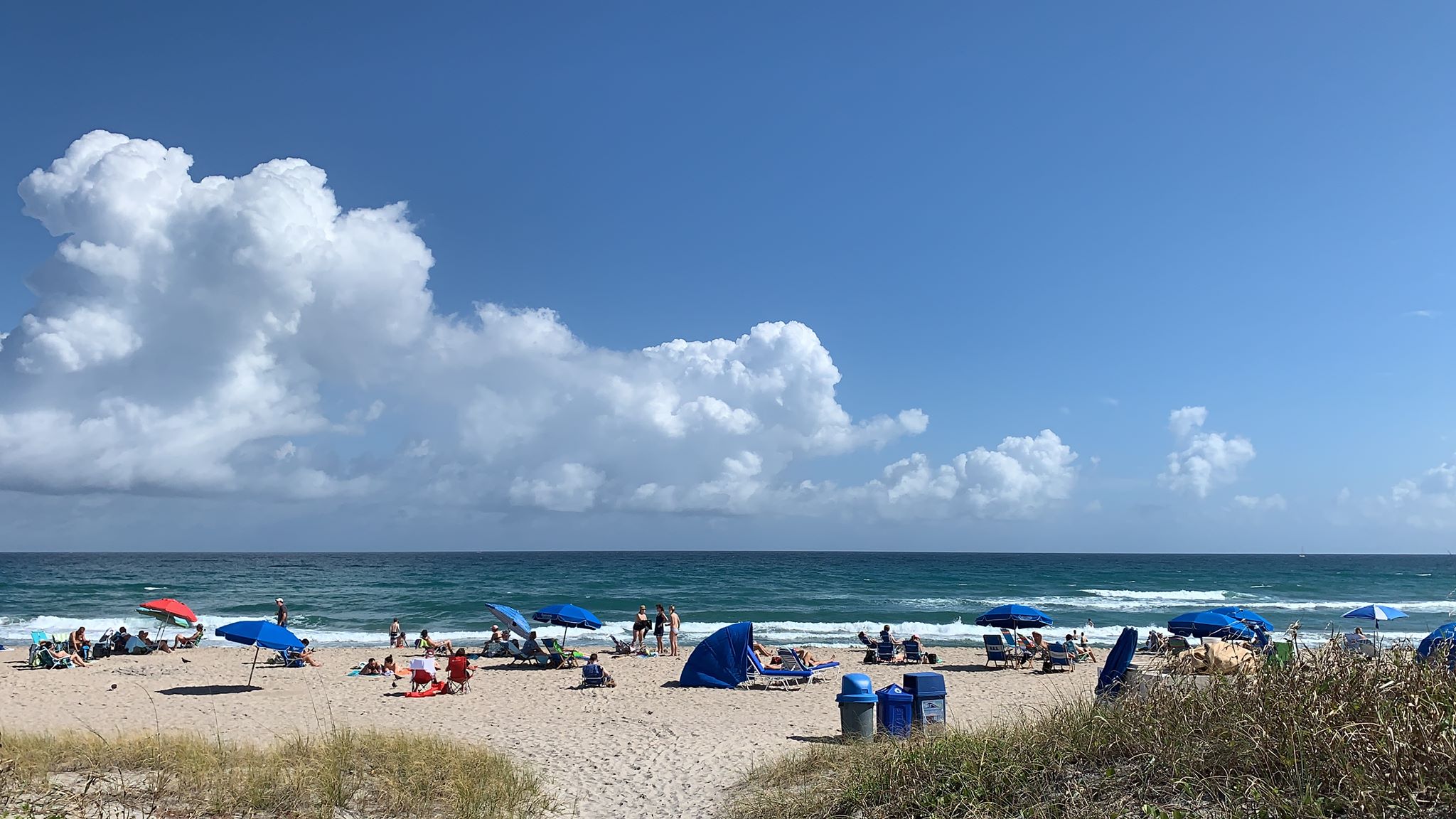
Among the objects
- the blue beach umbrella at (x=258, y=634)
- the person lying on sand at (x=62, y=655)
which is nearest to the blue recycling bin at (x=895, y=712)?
the blue beach umbrella at (x=258, y=634)

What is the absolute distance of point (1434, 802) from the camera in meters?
4.06

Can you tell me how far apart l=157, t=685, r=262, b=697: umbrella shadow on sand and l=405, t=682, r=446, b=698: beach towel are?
3106 millimetres

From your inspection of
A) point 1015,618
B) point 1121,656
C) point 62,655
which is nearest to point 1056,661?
point 1015,618

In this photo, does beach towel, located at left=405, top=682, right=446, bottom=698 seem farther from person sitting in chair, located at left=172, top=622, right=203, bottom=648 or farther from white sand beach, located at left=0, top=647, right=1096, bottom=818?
person sitting in chair, located at left=172, top=622, right=203, bottom=648

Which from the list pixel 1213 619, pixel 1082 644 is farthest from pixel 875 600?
pixel 1213 619

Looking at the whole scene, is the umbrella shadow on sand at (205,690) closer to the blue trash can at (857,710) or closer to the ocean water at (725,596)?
the ocean water at (725,596)

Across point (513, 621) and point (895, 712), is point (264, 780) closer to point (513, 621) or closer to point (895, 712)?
point (895, 712)

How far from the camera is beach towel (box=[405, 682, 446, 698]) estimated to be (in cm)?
1544

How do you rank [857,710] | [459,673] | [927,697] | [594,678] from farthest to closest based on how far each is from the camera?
[594,678], [459,673], [927,697], [857,710]

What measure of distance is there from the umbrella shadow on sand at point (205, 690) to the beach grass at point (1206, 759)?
12954 mm

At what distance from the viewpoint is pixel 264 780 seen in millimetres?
7086

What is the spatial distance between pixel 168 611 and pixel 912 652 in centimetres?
1667

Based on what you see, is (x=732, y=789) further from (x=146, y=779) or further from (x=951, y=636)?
(x=951, y=636)

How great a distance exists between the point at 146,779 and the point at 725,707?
835cm
